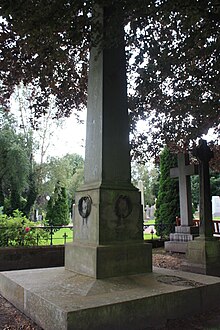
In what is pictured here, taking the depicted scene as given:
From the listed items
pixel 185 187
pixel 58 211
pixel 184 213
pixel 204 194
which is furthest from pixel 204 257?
pixel 58 211

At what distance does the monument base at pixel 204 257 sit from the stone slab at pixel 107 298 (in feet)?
7.80

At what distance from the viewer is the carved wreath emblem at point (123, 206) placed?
4633 millimetres

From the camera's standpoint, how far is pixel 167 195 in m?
15.1

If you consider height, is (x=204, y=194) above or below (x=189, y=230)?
above

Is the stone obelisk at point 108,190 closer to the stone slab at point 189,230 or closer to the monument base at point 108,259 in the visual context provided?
the monument base at point 108,259

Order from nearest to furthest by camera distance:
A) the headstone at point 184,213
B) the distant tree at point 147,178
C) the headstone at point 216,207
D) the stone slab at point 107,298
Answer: the stone slab at point 107,298
the headstone at point 184,213
the headstone at point 216,207
the distant tree at point 147,178

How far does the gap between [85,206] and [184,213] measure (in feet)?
23.4

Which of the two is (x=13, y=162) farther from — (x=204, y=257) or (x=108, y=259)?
(x=108, y=259)

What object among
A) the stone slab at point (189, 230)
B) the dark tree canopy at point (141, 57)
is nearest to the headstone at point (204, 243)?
the dark tree canopy at point (141, 57)

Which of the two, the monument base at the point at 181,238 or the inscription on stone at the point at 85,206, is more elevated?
the inscription on stone at the point at 85,206

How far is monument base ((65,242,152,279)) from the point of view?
13.8 feet

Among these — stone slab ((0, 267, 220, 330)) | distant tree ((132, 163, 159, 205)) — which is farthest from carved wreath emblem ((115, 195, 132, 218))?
distant tree ((132, 163, 159, 205))

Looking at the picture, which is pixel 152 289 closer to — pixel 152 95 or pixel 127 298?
pixel 127 298

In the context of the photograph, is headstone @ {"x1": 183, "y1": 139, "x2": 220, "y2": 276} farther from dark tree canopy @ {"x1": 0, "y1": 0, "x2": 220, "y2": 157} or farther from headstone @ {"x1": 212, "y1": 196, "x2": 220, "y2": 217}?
headstone @ {"x1": 212, "y1": 196, "x2": 220, "y2": 217}
